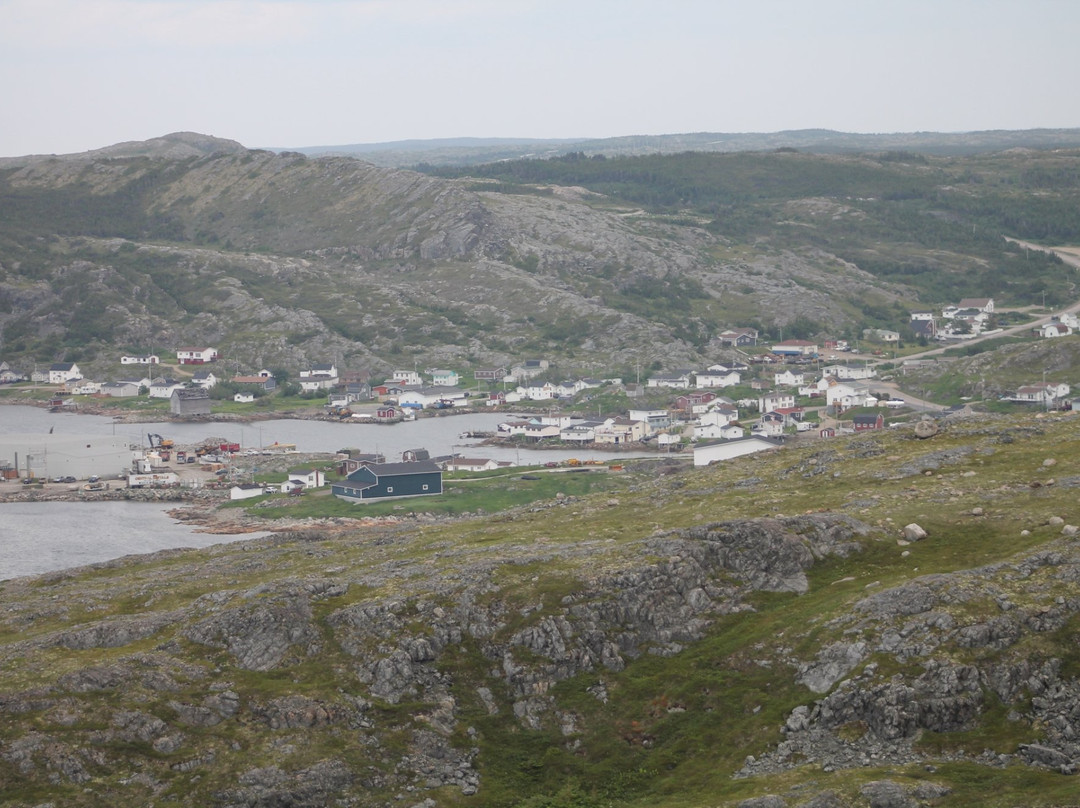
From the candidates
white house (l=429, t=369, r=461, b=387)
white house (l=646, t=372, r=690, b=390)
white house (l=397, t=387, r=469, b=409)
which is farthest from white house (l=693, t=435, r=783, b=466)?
white house (l=429, t=369, r=461, b=387)

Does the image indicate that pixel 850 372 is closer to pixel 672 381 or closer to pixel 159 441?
pixel 672 381

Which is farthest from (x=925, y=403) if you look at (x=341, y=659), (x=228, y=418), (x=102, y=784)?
(x=102, y=784)

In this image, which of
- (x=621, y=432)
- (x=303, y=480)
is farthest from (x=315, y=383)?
(x=303, y=480)

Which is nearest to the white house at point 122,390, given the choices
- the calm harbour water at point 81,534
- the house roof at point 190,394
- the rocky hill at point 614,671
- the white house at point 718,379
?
the house roof at point 190,394

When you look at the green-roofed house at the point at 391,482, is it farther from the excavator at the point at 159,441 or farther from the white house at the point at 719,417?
the excavator at the point at 159,441

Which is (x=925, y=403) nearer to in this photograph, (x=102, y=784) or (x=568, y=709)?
(x=568, y=709)
